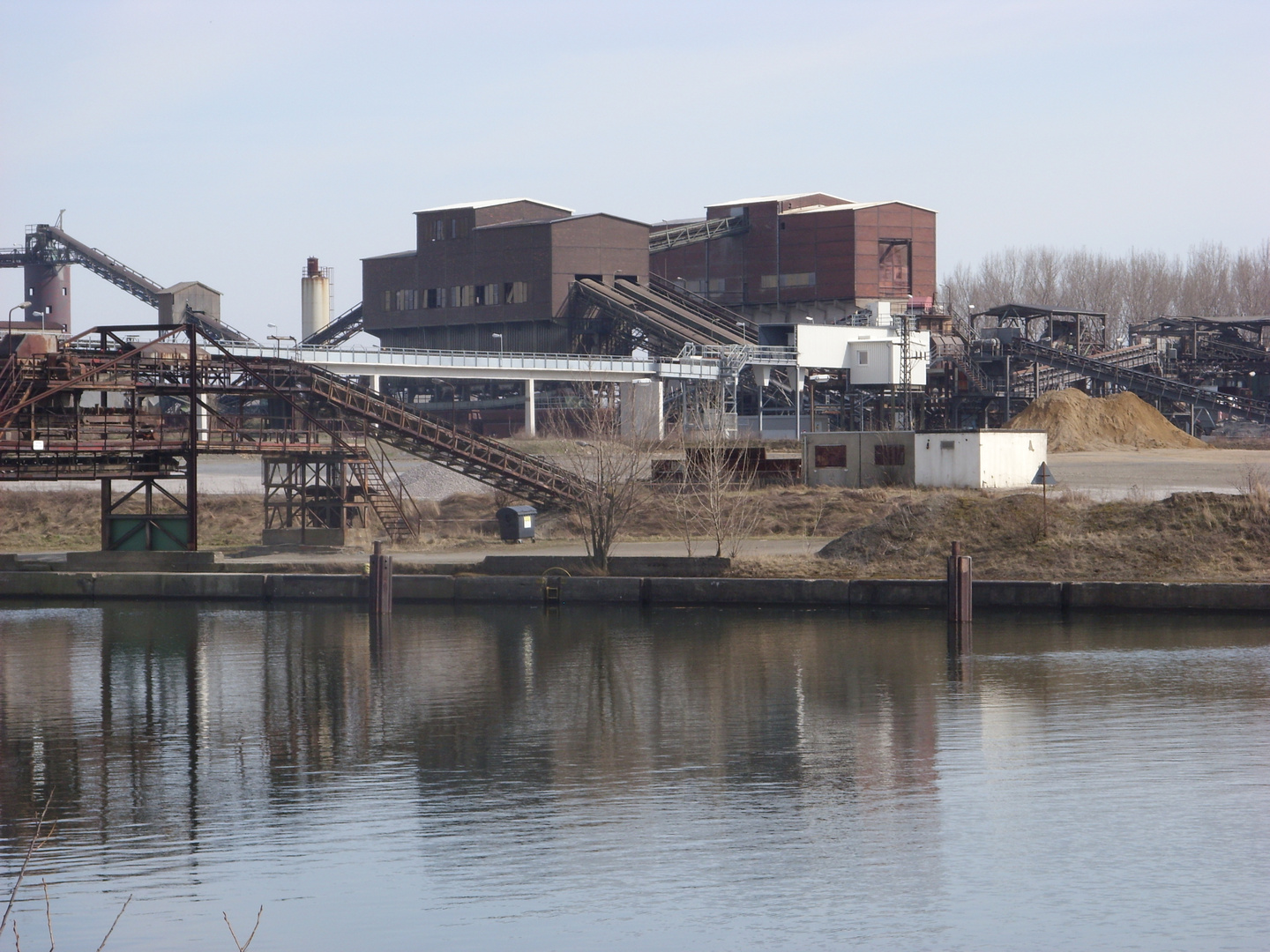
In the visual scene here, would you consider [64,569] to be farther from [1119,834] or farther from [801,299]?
[801,299]

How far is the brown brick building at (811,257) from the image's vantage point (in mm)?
80188

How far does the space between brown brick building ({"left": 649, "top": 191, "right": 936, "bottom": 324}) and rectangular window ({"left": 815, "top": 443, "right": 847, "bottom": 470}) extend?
32836mm

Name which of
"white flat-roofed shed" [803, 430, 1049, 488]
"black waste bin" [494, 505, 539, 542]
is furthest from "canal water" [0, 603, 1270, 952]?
"white flat-roofed shed" [803, 430, 1049, 488]

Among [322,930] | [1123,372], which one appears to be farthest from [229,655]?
[1123,372]

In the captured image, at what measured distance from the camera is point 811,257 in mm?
81312

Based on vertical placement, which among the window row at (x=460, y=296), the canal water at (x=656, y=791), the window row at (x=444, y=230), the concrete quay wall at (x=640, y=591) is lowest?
the canal water at (x=656, y=791)

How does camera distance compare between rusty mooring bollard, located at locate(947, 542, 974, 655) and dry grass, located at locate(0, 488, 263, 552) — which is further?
dry grass, located at locate(0, 488, 263, 552)

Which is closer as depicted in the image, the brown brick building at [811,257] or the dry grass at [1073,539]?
the dry grass at [1073,539]

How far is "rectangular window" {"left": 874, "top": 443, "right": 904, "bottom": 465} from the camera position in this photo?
46375 millimetres

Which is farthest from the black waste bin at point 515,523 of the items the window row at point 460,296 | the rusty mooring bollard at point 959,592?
the window row at point 460,296

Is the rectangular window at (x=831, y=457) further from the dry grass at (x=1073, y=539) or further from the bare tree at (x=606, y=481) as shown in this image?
the dry grass at (x=1073, y=539)

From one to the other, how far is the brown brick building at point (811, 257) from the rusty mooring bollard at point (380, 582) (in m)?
52.3

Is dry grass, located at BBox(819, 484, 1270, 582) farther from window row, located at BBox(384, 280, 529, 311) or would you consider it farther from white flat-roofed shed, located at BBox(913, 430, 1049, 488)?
window row, located at BBox(384, 280, 529, 311)

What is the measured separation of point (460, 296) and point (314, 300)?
17.0 m
